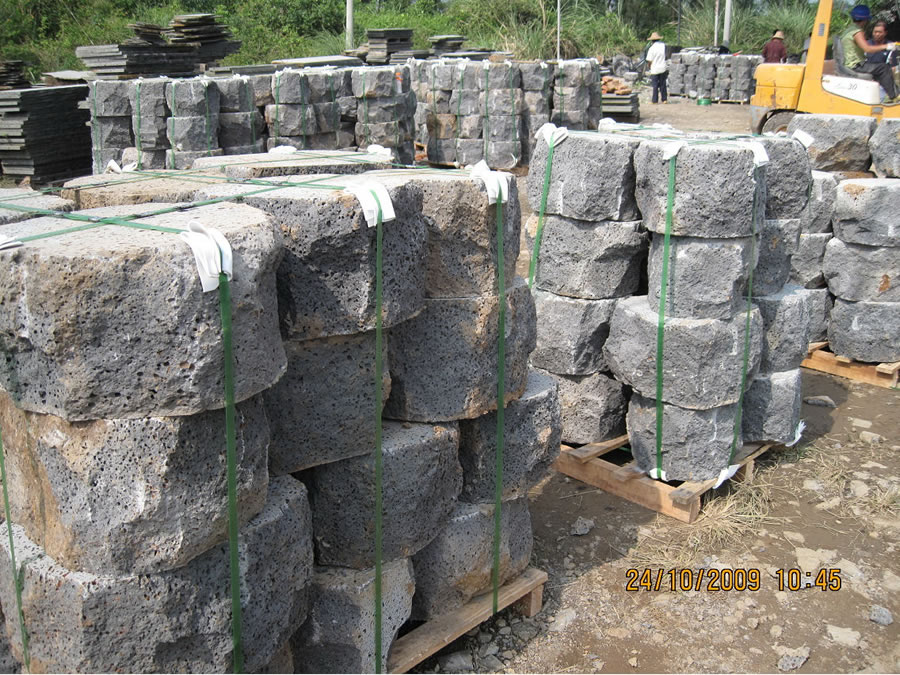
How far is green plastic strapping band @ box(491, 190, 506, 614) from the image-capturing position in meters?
3.24

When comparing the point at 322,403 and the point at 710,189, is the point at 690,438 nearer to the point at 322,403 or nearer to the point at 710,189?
the point at 710,189

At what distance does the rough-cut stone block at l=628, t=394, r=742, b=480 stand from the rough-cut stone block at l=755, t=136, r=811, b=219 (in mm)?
1117

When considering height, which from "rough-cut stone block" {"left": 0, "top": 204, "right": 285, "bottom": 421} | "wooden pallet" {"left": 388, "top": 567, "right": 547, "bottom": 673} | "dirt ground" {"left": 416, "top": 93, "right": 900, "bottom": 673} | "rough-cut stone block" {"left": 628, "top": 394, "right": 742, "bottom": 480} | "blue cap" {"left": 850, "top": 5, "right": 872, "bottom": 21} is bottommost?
"dirt ground" {"left": 416, "top": 93, "right": 900, "bottom": 673}

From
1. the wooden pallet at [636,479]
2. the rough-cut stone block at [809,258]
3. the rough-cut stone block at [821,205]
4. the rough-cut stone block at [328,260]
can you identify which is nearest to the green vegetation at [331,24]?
the rough-cut stone block at [821,205]

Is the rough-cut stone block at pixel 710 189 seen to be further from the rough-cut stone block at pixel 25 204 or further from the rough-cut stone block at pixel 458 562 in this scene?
the rough-cut stone block at pixel 25 204

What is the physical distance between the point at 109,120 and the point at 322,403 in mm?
7578

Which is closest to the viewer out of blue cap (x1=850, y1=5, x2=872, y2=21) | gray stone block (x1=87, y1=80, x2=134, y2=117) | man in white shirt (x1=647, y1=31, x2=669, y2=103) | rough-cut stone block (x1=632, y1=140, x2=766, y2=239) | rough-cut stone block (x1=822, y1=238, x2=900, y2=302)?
rough-cut stone block (x1=632, y1=140, x2=766, y2=239)

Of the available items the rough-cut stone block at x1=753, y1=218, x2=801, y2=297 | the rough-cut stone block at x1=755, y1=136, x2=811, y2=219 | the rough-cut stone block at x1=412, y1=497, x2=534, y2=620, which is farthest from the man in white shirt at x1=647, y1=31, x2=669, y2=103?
the rough-cut stone block at x1=412, y1=497, x2=534, y2=620

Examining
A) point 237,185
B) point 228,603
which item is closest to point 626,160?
point 237,185

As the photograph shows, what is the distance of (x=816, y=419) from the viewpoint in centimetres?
572

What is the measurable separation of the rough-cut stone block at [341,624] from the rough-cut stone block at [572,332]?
205 cm

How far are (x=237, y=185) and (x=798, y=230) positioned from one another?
330 cm

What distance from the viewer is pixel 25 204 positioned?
2.85 m

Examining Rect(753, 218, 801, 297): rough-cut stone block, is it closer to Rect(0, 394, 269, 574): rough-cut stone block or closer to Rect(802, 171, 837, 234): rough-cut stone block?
Rect(802, 171, 837, 234): rough-cut stone block
